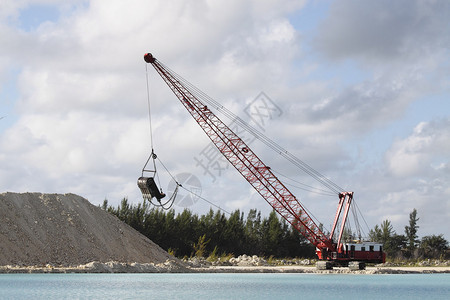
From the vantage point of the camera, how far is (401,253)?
9481 centimetres

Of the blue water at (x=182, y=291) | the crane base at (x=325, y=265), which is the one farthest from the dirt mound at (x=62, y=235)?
the crane base at (x=325, y=265)

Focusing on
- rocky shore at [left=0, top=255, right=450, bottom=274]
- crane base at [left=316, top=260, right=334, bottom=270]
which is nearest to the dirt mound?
rocky shore at [left=0, top=255, right=450, bottom=274]

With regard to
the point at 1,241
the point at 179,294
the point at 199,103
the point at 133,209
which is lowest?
the point at 179,294

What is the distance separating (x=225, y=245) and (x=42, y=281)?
50617 millimetres

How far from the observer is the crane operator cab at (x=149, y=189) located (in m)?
49.2

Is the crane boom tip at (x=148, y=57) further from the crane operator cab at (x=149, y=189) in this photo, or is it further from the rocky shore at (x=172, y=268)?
the rocky shore at (x=172, y=268)

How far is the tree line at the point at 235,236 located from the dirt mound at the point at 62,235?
16236mm

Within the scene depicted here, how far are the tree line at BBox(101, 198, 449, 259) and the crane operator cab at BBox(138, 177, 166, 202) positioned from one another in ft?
101

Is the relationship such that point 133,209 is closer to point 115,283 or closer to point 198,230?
point 198,230

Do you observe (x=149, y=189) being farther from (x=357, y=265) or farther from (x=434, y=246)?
(x=434, y=246)

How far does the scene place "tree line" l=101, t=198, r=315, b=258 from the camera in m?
82.9

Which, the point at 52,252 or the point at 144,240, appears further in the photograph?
the point at 144,240

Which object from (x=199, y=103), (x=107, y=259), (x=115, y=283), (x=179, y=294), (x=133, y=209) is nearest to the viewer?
(x=179, y=294)

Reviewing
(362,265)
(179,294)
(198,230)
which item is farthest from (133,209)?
(179,294)
